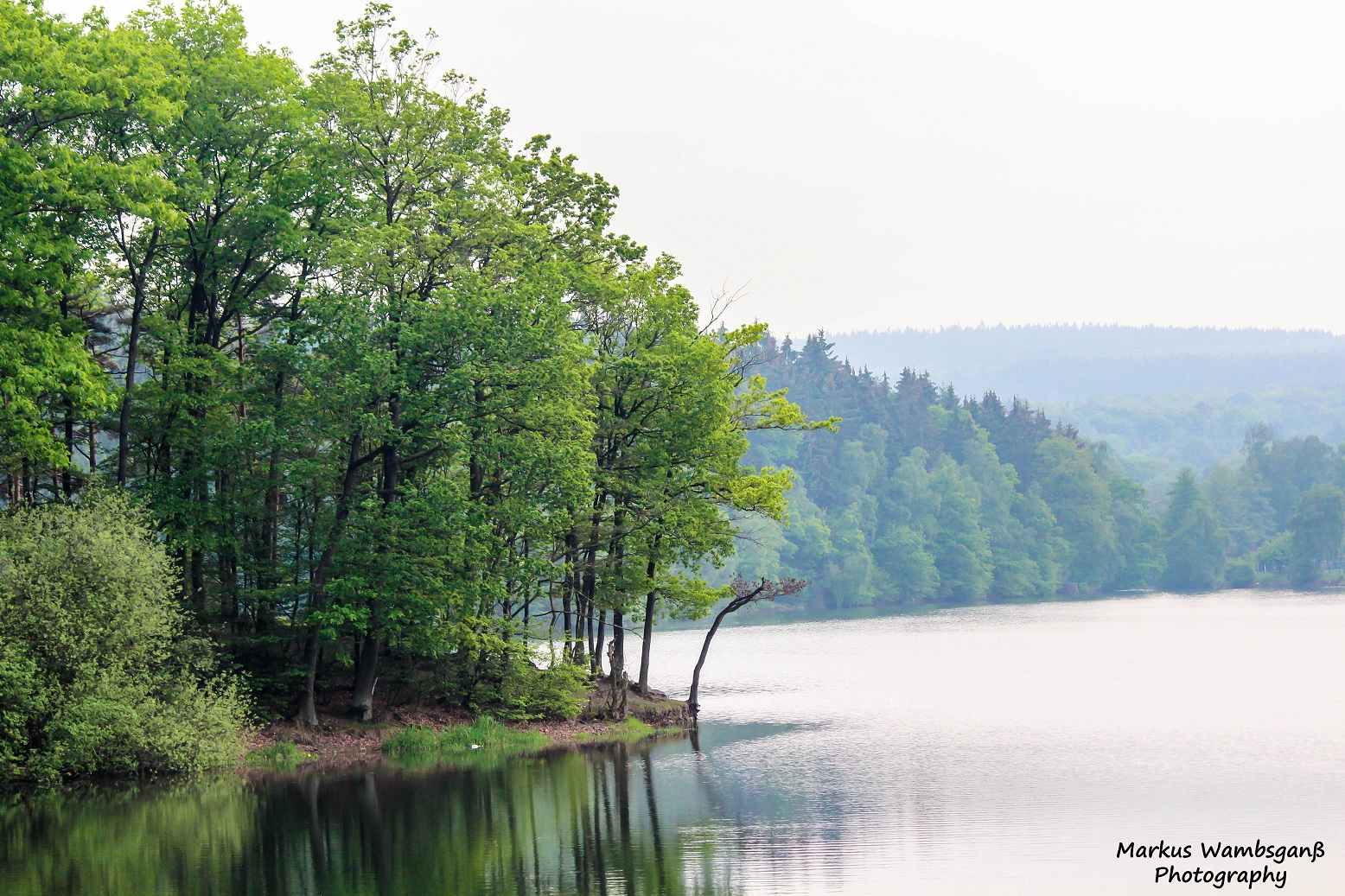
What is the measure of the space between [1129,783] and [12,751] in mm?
25854

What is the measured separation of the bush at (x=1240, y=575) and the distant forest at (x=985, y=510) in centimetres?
24

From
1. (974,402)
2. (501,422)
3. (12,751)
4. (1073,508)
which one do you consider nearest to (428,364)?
(501,422)

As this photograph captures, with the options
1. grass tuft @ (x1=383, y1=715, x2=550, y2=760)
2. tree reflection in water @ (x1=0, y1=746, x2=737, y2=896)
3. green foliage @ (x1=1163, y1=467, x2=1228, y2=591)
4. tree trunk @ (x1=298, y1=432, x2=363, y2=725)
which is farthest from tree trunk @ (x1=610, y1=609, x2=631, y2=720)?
green foliage @ (x1=1163, y1=467, x2=1228, y2=591)

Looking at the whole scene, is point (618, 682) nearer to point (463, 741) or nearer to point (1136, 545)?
point (463, 741)

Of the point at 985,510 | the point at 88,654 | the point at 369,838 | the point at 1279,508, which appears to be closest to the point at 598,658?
the point at 88,654

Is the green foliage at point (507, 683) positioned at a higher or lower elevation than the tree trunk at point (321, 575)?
lower

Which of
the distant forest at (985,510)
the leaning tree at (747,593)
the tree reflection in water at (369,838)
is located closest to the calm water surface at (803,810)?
the tree reflection in water at (369,838)

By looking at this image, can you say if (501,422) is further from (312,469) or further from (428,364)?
(312,469)

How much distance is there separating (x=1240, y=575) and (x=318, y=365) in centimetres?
14668

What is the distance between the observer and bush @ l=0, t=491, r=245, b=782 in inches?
1059

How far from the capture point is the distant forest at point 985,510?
138 meters

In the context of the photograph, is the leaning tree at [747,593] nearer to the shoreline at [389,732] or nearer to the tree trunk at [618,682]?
the shoreline at [389,732]

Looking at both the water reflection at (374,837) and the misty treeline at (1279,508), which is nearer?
the water reflection at (374,837)

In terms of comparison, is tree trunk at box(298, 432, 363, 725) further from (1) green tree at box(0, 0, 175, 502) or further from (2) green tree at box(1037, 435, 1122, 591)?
(2) green tree at box(1037, 435, 1122, 591)
